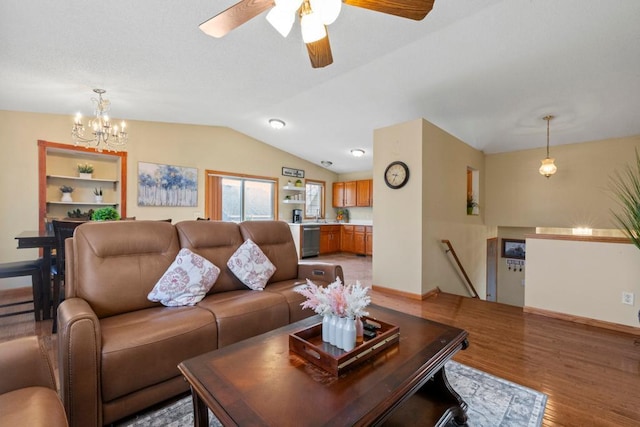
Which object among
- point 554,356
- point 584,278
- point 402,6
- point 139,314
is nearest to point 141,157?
point 139,314

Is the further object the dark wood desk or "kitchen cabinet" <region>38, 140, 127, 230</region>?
"kitchen cabinet" <region>38, 140, 127, 230</region>

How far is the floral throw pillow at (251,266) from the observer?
2.40 m

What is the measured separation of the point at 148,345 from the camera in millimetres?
1470

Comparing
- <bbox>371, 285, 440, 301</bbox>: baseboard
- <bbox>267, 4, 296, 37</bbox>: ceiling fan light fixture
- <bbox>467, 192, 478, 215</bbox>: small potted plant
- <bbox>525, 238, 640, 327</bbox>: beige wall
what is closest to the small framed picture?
<bbox>467, 192, 478, 215</bbox>: small potted plant

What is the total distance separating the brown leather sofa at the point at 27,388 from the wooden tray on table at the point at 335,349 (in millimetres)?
863

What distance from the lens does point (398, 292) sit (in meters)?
3.83

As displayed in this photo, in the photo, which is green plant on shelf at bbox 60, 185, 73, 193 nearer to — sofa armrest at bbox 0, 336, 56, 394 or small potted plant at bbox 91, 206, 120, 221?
small potted plant at bbox 91, 206, 120, 221

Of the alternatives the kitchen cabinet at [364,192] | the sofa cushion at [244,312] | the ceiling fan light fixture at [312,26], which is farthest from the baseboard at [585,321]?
the kitchen cabinet at [364,192]

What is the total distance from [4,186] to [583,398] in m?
6.27

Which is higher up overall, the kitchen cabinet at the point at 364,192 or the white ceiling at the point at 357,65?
the white ceiling at the point at 357,65

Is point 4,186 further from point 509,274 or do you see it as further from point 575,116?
point 509,274

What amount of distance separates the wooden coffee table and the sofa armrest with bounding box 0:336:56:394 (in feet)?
1.85

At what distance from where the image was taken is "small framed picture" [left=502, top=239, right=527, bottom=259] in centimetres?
609

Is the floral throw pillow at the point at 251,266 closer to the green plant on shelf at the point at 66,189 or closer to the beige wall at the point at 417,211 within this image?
the beige wall at the point at 417,211
